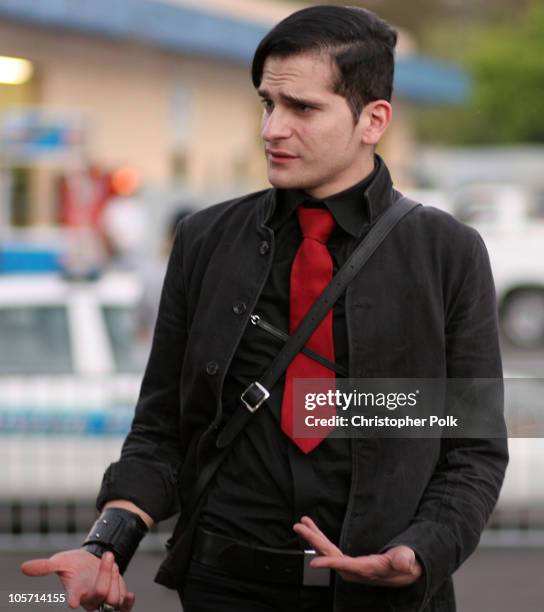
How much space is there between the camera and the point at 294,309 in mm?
2715

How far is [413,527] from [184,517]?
46cm

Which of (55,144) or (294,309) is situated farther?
(55,144)

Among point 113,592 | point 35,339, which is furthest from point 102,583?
point 35,339

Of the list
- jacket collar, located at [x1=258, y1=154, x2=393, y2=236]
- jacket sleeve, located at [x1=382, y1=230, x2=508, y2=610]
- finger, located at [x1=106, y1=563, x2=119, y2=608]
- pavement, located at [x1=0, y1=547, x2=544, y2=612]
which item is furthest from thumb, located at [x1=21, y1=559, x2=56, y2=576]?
pavement, located at [x1=0, y1=547, x2=544, y2=612]

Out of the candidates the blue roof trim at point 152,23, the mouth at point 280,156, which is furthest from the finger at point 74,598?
the blue roof trim at point 152,23

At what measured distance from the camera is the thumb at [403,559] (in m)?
2.50

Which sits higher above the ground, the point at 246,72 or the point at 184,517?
the point at 246,72

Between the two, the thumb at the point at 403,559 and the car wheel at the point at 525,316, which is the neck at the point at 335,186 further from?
the car wheel at the point at 525,316

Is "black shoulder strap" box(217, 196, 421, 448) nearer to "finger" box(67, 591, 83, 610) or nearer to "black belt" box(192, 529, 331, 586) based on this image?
"black belt" box(192, 529, 331, 586)

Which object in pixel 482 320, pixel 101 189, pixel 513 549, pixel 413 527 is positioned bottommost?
pixel 513 549

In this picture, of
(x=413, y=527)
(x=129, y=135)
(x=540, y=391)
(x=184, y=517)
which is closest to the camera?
(x=413, y=527)

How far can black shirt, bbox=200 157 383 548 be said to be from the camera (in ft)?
8.68

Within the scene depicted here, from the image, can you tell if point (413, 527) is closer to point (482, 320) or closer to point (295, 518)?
point (295, 518)

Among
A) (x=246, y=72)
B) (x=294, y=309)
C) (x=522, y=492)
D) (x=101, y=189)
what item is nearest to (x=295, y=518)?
(x=294, y=309)
